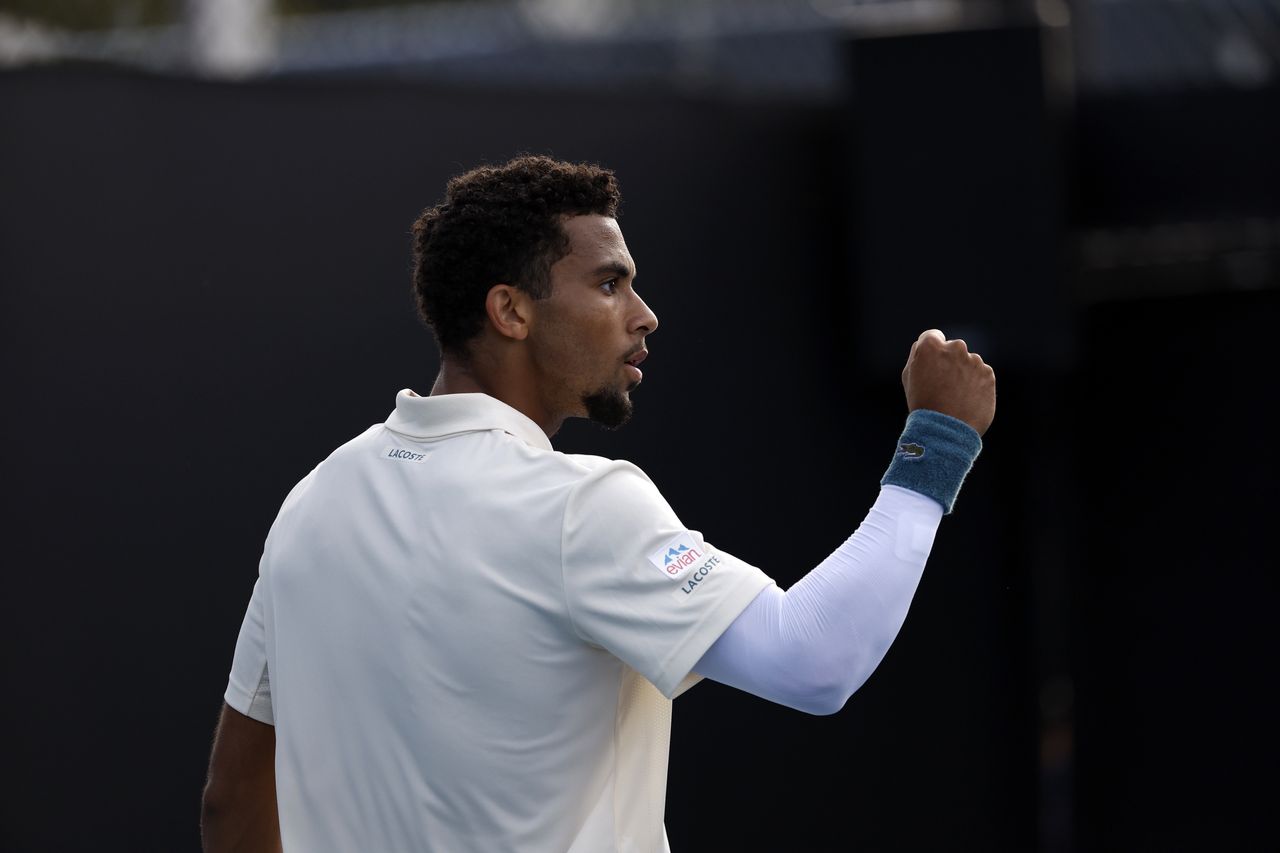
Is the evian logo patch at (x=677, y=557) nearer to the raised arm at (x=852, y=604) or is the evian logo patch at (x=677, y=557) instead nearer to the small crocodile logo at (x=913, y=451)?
the raised arm at (x=852, y=604)

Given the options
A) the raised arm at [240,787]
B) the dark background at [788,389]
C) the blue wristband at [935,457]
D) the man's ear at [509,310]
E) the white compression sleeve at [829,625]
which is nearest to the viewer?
the white compression sleeve at [829,625]

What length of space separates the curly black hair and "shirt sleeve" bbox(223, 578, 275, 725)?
42 centimetres

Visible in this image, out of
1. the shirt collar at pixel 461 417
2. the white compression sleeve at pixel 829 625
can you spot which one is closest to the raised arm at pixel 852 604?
the white compression sleeve at pixel 829 625

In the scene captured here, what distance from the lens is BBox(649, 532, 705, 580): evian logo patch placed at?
1.54 m

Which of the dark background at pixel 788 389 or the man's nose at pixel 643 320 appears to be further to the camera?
the dark background at pixel 788 389

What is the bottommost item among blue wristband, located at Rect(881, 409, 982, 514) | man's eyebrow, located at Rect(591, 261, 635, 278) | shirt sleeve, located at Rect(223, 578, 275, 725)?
shirt sleeve, located at Rect(223, 578, 275, 725)

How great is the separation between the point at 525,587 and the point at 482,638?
2.9 inches

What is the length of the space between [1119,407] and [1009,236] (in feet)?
2.44

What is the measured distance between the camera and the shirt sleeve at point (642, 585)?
1533 millimetres

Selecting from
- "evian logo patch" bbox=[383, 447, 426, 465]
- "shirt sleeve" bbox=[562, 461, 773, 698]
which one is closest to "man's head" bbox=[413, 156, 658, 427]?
"evian logo patch" bbox=[383, 447, 426, 465]

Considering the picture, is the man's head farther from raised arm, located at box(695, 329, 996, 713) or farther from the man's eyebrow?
raised arm, located at box(695, 329, 996, 713)

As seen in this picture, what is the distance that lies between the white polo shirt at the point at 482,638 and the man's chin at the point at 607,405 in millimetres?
105

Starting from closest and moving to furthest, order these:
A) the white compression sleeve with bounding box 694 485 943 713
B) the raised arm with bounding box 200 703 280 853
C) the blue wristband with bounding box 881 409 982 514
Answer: the white compression sleeve with bounding box 694 485 943 713, the blue wristband with bounding box 881 409 982 514, the raised arm with bounding box 200 703 280 853

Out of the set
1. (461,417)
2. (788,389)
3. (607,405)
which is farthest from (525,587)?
(788,389)
